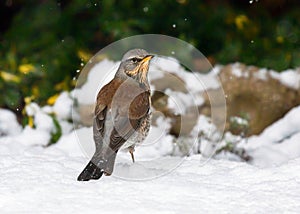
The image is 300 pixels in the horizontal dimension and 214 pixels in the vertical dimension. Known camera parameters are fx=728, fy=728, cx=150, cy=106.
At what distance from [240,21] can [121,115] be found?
2.89m

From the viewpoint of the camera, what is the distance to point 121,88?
3482mm

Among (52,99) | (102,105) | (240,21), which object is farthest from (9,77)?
(102,105)

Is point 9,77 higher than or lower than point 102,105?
higher

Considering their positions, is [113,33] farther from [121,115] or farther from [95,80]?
[121,115]

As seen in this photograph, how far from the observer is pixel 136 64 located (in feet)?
11.5

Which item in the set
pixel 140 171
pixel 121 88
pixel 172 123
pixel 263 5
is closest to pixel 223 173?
pixel 140 171

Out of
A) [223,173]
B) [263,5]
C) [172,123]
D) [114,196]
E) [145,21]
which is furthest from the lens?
[263,5]

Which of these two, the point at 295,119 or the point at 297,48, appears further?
the point at 297,48

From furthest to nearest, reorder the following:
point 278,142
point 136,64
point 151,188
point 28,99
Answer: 1. point 28,99
2. point 278,142
3. point 136,64
4. point 151,188

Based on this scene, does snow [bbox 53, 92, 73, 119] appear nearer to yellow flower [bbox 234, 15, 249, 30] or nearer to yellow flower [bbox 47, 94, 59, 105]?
yellow flower [bbox 47, 94, 59, 105]

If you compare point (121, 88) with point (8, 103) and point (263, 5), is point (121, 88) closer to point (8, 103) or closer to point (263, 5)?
point (8, 103)

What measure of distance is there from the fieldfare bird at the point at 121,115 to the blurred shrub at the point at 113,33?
Answer: 6.50 ft

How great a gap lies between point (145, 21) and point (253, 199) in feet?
8.62

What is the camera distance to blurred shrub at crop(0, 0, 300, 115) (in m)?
5.51
